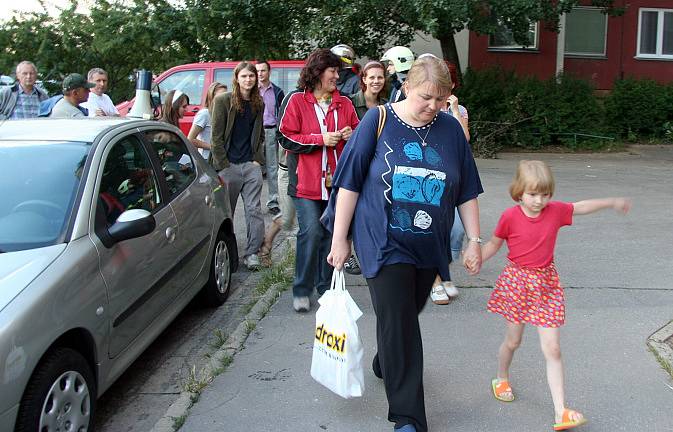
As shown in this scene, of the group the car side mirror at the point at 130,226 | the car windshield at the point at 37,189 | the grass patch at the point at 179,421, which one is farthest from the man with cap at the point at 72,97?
the grass patch at the point at 179,421

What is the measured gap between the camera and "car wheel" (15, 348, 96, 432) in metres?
3.01

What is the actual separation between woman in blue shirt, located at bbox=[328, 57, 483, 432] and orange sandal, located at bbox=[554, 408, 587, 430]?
657 millimetres

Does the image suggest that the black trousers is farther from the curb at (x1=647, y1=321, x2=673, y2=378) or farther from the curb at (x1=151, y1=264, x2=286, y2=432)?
the curb at (x1=647, y1=321, x2=673, y2=378)

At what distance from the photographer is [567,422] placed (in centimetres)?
343

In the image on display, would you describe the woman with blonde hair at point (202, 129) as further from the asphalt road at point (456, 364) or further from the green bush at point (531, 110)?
the green bush at point (531, 110)

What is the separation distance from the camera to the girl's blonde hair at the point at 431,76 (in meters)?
3.23

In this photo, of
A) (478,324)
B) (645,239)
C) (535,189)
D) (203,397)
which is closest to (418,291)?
(535,189)

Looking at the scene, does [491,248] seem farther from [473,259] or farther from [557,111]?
[557,111]

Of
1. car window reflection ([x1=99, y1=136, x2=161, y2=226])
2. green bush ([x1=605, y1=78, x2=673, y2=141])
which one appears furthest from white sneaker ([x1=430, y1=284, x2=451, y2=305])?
green bush ([x1=605, y1=78, x2=673, y2=141])

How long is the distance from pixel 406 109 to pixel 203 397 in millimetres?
1910

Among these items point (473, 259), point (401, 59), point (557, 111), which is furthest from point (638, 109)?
point (473, 259)

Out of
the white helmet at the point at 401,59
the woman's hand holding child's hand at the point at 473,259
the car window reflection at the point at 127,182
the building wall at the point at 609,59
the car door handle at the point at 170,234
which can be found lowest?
the car door handle at the point at 170,234

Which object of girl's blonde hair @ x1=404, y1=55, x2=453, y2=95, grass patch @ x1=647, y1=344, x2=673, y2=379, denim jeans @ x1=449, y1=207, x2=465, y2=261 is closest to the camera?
girl's blonde hair @ x1=404, y1=55, x2=453, y2=95

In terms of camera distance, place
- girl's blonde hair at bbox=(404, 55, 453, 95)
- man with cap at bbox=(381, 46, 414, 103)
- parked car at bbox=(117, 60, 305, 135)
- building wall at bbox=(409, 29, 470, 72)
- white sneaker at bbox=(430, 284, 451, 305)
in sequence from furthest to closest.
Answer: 1. building wall at bbox=(409, 29, 470, 72)
2. parked car at bbox=(117, 60, 305, 135)
3. man with cap at bbox=(381, 46, 414, 103)
4. white sneaker at bbox=(430, 284, 451, 305)
5. girl's blonde hair at bbox=(404, 55, 453, 95)
